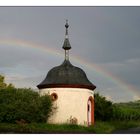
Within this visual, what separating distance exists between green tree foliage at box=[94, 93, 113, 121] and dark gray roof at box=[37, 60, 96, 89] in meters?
5.02

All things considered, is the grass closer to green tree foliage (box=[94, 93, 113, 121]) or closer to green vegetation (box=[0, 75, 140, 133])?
green vegetation (box=[0, 75, 140, 133])

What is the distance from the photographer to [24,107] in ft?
109

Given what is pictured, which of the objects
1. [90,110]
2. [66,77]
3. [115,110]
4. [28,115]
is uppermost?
[66,77]

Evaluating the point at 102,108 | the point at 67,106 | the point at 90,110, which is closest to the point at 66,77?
the point at 67,106

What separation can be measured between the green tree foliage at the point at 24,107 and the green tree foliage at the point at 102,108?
7009 mm

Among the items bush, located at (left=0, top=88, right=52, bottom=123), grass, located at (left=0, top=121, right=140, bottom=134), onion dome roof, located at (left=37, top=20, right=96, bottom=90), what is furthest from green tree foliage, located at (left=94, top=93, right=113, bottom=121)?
bush, located at (left=0, top=88, right=52, bottom=123)

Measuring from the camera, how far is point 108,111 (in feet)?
136

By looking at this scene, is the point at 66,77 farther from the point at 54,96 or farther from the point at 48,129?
the point at 48,129

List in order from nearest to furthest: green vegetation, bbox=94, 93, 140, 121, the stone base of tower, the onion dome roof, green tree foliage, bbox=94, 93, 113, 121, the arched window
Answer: the stone base of tower, the onion dome roof, the arched window, green tree foliage, bbox=94, 93, 113, 121, green vegetation, bbox=94, 93, 140, 121

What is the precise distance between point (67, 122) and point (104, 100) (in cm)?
783

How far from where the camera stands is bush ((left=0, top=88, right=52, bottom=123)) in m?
33.2

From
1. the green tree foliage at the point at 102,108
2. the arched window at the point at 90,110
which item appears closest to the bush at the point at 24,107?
the arched window at the point at 90,110
